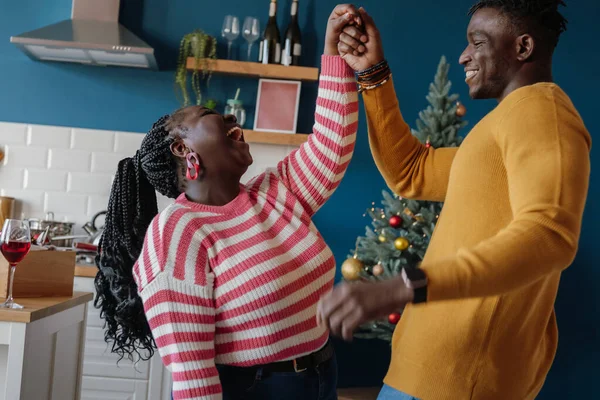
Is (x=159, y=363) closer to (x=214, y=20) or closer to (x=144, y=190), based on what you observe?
(x=144, y=190)

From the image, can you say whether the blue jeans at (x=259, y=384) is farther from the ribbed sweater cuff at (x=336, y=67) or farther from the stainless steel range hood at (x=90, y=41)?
the stainless steel range hood at (x=90, y=41)

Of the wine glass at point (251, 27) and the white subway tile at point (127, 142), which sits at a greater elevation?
the wine glass at point (251, 27)

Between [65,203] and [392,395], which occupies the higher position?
[65,203]

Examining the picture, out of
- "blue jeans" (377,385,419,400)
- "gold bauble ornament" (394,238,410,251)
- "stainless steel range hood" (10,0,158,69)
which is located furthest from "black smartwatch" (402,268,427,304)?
"stainless steel range hood" (10,0,158,69)

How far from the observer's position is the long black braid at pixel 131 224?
65.7 inches

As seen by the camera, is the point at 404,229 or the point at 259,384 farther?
the point at 404,229

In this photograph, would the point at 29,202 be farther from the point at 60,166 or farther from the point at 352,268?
the point at 352,268

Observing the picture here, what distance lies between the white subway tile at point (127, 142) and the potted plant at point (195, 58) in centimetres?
34

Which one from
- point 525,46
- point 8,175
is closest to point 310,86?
point 8,175

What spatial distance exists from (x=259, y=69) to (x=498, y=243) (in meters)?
3.17

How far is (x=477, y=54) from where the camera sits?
1.29 m

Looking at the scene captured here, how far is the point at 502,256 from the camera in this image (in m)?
0.97

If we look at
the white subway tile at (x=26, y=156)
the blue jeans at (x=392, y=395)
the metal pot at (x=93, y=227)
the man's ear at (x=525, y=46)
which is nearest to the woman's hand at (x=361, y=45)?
the man's ear at (x=525, y=46)

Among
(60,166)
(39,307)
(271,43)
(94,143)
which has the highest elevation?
(271,43)
